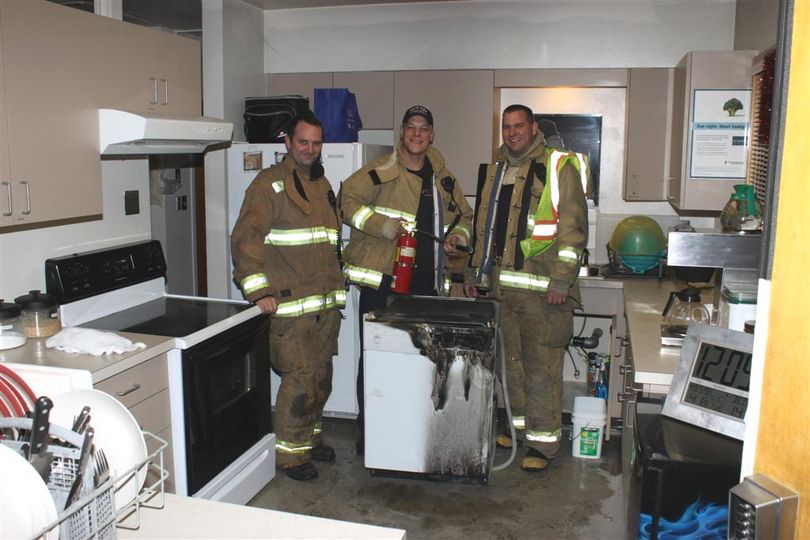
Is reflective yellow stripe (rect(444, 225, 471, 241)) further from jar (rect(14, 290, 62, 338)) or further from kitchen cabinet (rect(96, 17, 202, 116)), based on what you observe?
jar (rect(14, 290, 62, 338))

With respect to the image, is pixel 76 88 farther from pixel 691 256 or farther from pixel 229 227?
pixel 691 256

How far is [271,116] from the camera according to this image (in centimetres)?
455

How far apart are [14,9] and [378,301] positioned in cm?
213

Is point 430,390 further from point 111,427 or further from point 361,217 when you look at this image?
point 111,427

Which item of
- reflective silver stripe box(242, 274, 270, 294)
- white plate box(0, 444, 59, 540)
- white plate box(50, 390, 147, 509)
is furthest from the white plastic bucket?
white plate box(0, 444, 59, 540)

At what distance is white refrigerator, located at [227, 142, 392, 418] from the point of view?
14.0 feet

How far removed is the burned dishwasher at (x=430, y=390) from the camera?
338 cm

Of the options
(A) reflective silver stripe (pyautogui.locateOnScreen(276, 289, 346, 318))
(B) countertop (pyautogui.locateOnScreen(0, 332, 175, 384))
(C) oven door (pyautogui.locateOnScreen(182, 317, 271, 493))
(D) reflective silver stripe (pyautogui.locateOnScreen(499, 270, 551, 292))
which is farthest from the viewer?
(D) reflective silver stripe (pyautogui.locateOnScreen(499, 270, 551, 292))

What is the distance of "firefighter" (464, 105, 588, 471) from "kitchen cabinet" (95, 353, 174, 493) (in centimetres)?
176

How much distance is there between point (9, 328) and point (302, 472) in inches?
63.4

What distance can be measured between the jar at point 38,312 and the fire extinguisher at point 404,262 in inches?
63.2

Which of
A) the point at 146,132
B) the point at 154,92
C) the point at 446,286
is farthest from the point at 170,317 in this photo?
the point at 446,286

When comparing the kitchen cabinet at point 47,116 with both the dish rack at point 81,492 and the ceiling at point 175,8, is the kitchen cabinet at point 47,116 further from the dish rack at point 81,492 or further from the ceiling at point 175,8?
the ceiling at point 175,8

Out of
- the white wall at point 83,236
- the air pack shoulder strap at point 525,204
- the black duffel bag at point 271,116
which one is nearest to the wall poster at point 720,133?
the air pack shoulder strap at point 525,204
